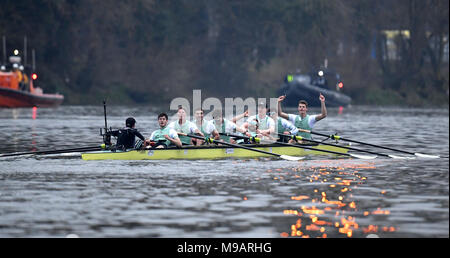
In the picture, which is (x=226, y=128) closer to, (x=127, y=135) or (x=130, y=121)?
(x=127, y=135)

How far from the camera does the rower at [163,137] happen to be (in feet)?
70.0

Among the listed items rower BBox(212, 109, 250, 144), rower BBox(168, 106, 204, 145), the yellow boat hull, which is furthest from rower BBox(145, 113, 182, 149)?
rower BBox(212, 109, 250, 144)

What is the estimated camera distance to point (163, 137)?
2195cm

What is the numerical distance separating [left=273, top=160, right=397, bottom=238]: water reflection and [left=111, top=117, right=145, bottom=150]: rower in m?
3.93

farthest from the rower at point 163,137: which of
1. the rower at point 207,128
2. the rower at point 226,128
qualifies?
the rower at point 226,128

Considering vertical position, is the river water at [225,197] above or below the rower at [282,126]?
below

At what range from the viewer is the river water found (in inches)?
490

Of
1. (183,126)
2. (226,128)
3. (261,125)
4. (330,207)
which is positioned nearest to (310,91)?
(261,125)

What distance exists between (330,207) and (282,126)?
962 cm

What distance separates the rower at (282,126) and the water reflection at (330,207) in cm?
282

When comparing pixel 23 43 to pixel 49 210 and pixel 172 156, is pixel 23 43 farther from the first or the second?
pixel 49 210

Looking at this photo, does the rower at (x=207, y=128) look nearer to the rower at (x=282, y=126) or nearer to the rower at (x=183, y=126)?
the rower at (x=183, y=126)

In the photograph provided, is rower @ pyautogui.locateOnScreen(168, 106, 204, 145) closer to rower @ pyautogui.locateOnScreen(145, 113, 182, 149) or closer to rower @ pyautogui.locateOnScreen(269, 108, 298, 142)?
rower @ pyautogui.locateOnScreen(145, 113, 182, 149)
